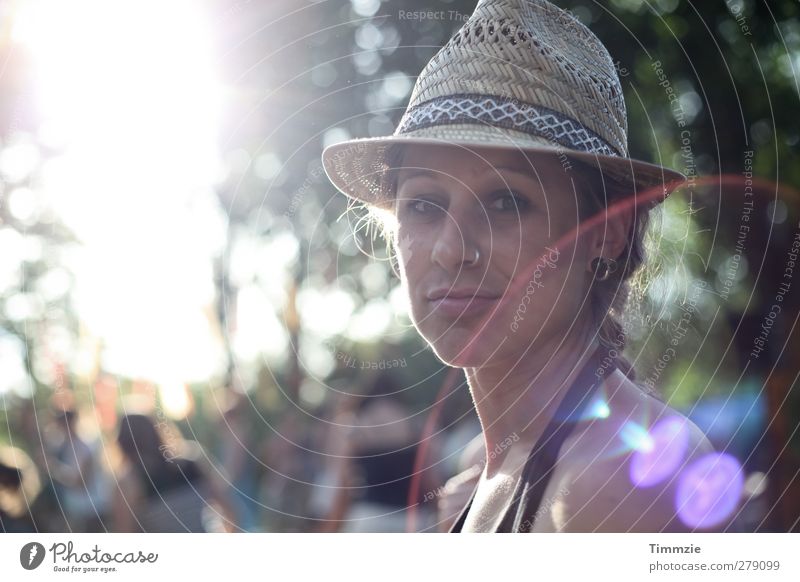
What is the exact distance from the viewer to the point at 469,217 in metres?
0.75

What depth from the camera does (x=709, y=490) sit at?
0.94 metres

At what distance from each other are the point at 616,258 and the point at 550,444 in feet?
0.79

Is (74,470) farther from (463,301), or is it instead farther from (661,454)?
(661,454)

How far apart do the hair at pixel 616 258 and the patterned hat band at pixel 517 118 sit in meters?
0.03

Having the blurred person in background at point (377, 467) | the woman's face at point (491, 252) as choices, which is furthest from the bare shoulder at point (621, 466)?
the blurred person in background at point (377, 467)

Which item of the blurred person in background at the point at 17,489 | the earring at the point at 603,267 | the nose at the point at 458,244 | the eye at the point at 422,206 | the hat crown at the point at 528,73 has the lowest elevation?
the blurred person in background at the point at 17,489

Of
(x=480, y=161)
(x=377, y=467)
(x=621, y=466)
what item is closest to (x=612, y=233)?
(x=480, y=161)

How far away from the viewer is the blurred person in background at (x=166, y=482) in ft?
4.21

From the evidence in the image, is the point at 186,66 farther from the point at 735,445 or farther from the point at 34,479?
the point at 735,445

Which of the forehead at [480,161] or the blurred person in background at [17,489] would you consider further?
the blurred person in background at [17,489]

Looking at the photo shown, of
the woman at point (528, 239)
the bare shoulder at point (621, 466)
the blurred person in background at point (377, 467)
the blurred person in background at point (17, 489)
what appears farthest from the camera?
the blurred person in background at point (377, 467)

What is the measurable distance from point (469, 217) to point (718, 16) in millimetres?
962

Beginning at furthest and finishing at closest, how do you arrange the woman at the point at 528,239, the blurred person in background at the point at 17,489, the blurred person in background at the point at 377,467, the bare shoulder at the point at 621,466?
the blurred person in background at the point at 377,467 → the blurred person in background at the point at 17,489 → the woman at the point at 528,239 → the bare shoulder at the point at 621,466

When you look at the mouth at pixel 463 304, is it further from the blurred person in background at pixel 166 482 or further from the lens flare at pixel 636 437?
the blurred person in background at pixel 166 482
